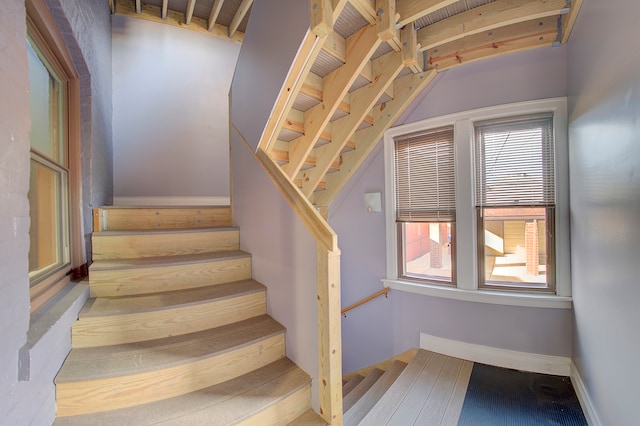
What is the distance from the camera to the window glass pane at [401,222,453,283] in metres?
2.55

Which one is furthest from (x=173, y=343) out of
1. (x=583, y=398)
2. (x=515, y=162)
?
(x=515, y=162)

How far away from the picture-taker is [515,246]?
231 cm

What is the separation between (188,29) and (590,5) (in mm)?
4026

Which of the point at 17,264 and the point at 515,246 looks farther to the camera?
the point at 515,246

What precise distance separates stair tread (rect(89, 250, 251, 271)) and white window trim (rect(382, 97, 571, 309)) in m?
1.63

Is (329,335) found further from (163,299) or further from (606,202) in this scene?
A: (606,202)

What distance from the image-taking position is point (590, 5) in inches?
64.9

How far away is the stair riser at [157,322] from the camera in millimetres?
1343

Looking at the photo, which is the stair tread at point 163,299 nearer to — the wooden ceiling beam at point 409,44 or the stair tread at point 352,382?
the stair tread at point 352,382

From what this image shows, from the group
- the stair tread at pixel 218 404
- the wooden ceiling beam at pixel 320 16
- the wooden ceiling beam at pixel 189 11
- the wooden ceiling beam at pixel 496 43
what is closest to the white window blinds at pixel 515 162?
the wooden ceiling beam at pixel 496 43

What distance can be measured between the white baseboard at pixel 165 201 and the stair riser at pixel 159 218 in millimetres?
1298

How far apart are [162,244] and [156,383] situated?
99cm

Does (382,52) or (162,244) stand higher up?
(382,52)

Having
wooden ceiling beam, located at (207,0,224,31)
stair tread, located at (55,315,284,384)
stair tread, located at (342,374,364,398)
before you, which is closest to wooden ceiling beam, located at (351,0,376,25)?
stair tread, located at (55,315,284,384)
